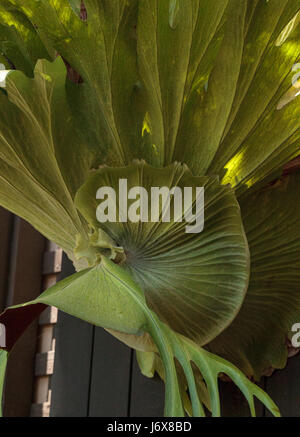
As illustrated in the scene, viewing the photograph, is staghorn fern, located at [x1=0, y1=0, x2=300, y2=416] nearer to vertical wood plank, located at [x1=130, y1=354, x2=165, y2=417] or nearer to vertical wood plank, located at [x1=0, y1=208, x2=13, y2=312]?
vertical wood plank, located at [x1=130, y1=354, x2=165, y2=417]

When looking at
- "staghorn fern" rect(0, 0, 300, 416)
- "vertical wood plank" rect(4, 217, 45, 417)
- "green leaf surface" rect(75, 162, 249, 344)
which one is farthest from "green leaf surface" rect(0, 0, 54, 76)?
"vertical wood plank" rect(4, 217, 45, 417)

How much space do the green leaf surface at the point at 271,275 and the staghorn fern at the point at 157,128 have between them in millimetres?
36

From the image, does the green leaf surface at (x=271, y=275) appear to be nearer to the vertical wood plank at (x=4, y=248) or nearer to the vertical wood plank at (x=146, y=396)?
the vertical wood plank at (x=146, y=396)

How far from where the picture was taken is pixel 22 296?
1550 mm

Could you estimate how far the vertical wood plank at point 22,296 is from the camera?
57.9 inches

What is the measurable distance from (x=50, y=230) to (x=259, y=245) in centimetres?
27

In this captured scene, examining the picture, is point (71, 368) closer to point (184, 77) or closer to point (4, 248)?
point (4, 248)

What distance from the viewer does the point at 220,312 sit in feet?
2.78

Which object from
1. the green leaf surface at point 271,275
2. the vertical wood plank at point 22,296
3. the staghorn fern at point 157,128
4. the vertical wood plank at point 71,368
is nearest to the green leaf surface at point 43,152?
the staghorn fern at point 157,128

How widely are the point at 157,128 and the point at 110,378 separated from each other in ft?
1.64

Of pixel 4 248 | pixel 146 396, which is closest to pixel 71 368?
pixel 146 396

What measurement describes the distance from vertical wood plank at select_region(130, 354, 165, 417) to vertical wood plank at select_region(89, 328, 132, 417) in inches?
0.5

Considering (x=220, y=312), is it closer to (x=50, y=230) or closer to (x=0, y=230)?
(x=50, y=230)

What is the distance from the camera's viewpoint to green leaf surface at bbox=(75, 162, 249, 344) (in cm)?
82
